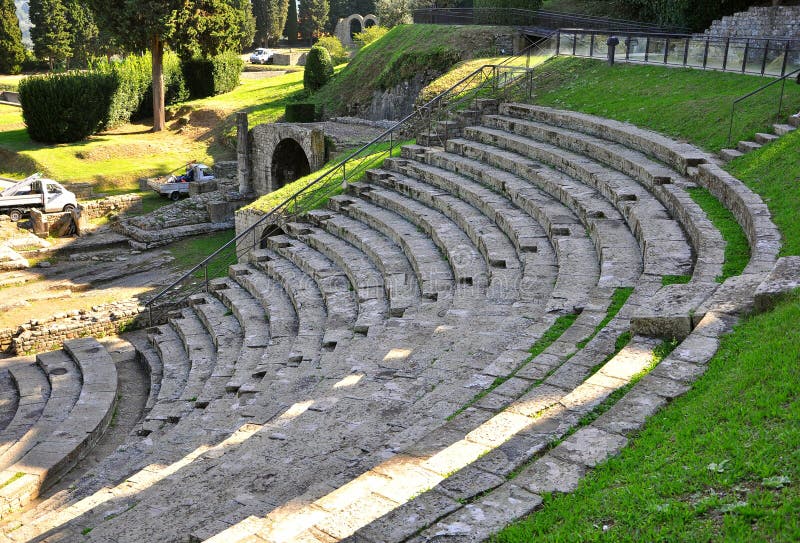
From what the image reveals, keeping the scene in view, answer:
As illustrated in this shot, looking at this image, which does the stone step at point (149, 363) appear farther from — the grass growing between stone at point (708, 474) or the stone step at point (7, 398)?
the grass growing between stone at point (708, 474)

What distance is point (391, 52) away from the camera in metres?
34.7

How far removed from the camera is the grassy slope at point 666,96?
555 inches

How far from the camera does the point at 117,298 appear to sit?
20.1m

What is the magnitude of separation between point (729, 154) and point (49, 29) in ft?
184

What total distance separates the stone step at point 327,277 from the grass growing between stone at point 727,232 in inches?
220

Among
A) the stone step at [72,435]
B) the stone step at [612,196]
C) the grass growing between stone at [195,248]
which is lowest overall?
the grass growing between stone at [195,248]

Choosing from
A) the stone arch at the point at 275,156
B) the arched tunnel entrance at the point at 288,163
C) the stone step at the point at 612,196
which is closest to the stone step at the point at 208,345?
the stone step at the point at 612,196

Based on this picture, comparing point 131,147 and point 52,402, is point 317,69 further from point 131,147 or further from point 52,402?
point 52,402

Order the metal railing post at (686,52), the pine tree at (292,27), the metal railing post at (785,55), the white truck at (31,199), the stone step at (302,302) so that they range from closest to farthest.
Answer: the stone step at (302,302) < the metal railing post at (785,55) < the metal railing post at (686,52) < the white truck at (31,199) < the pine tree at (292,27)

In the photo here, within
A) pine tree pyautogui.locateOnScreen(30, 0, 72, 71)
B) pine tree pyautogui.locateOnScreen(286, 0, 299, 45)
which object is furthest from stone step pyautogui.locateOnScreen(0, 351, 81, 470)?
pine tree pyautogui.locateOnScreen(286, 0, 299, 45)

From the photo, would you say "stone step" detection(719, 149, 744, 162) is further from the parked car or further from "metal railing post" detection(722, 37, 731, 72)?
the parked car

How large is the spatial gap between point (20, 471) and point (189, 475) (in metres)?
4.76

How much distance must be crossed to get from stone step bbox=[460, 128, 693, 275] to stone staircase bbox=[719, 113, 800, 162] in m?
1.64

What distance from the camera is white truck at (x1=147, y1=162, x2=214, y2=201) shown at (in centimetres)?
3098
